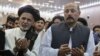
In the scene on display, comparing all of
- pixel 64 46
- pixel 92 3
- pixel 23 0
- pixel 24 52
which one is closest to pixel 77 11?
pixel 64 46

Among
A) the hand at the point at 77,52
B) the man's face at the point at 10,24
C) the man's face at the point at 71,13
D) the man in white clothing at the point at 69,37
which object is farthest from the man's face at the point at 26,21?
the man's face at the point at 10,24

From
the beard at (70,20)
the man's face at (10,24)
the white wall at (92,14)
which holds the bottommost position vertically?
the white wall at (92,14)

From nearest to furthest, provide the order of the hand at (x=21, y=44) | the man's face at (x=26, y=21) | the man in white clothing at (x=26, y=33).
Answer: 1. the hand at (x=21, y=44)
2. the man in white clothing at (x=26, y=33)
3. the man's face at (x=26, y=21)

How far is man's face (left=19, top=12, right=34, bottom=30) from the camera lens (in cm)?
341

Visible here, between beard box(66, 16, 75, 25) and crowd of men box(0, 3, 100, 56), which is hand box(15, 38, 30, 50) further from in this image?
beard box(66, 16, 75, 25)

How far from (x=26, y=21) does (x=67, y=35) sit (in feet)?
2.04

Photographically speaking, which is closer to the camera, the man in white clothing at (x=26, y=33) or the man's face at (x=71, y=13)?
the man in white clothing at (x=26, y=33)

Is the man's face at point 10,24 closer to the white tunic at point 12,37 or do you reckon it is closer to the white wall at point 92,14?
the white tunic at point 12,37

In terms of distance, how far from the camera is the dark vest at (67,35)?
3547 mm

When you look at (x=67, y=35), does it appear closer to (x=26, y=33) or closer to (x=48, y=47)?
(x=48, y=47)

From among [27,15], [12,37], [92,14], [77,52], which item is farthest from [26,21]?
[92,14]

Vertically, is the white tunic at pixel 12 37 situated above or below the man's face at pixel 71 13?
below

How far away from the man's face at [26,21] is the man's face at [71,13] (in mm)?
497

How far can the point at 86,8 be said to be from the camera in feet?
56.9
